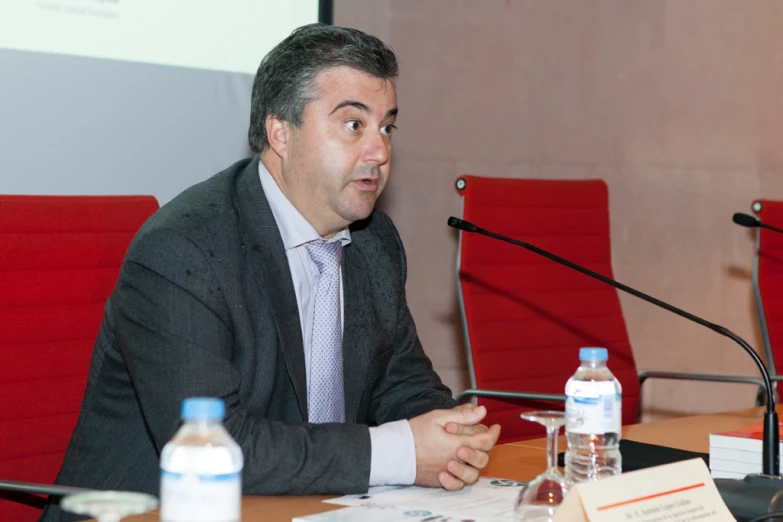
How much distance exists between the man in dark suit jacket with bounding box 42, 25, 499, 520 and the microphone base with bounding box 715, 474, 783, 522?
1.19 ft

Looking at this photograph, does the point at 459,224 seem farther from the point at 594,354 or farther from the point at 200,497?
the point at 200,497

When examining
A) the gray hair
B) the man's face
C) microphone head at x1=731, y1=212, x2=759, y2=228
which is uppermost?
the gray hair

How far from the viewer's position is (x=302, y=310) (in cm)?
190

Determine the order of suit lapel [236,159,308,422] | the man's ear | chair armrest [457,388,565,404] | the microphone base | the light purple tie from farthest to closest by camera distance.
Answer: chair armrest [457,388,565,404] → the man's ear → the light purple tie → suit lapel [236,159,308,422] → the microphone base

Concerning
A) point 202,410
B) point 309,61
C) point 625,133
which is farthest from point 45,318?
point 625,133

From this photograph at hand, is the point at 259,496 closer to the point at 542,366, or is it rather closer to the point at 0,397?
the point at 0,397

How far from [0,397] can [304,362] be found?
518 mm

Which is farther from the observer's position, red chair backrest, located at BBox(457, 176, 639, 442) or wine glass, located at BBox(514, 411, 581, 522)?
red chair backrest, located at BBox(457, 176, 639, 442)

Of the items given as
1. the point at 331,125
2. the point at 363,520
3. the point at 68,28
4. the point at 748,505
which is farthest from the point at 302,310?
the point at 68,28

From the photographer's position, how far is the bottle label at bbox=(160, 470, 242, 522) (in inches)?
30.6

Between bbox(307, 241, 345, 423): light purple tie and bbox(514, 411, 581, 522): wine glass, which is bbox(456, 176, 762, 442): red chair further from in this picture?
bbox(514, 411, 581, 522): wine glass

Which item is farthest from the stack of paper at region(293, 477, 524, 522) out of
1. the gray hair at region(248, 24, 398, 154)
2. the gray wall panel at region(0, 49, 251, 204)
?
the gray wall panel at region(0, 49, 251, 204)

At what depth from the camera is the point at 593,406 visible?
134 cm

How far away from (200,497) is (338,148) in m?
1.23
